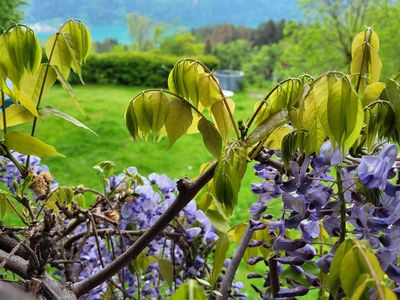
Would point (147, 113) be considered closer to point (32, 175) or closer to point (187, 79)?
point (187, 79)

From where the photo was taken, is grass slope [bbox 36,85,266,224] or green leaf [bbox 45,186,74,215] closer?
green leaf [bbox 45,186,74,215]

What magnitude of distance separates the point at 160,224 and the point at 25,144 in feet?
0.48

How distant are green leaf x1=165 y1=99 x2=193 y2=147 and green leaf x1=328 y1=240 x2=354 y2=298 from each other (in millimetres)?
179

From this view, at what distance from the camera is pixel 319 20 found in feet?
24.9

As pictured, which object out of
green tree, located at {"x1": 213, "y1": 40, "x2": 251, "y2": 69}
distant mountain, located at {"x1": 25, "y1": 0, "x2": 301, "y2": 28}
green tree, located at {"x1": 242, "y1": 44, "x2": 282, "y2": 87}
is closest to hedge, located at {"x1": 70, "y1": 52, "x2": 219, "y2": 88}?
green tree, located at {"x1": 242, "y1": 44, "x2": 282, "y2": 87}

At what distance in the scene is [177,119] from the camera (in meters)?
0.43

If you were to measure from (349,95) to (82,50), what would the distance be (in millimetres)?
295

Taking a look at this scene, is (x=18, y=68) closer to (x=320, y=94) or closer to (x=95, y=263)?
(x=320, y=94)

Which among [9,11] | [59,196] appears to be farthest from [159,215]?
[9,11]

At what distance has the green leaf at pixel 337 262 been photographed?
0.28m

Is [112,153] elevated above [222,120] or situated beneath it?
situated beneath

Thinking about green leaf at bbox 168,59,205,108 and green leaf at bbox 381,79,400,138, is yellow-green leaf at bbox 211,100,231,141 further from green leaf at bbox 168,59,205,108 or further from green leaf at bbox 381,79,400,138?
green leaf at bbox 381,79,400,138

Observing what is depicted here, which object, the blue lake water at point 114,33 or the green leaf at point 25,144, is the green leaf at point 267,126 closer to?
the green leaf at point 25,144

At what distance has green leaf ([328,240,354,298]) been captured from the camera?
280mm
